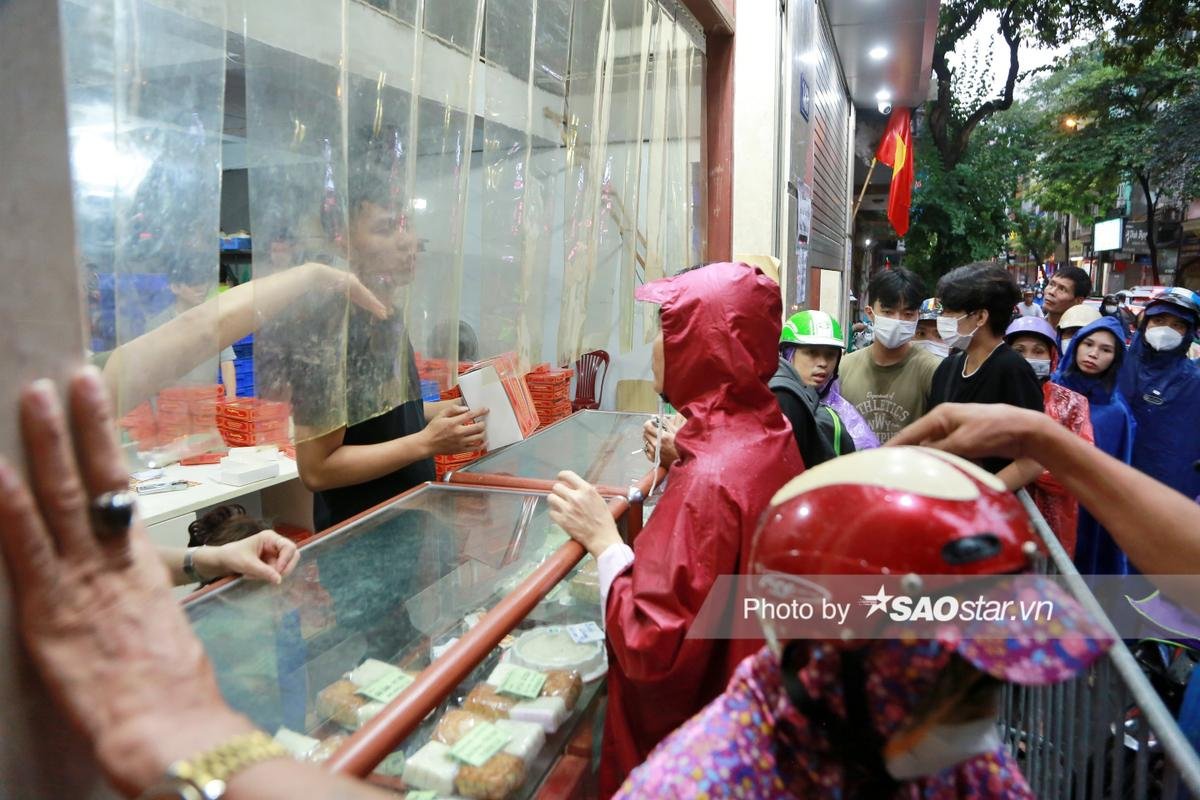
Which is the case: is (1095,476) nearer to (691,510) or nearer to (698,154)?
(691,510)

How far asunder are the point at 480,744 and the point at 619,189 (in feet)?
7.98

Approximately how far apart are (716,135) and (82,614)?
4.68m

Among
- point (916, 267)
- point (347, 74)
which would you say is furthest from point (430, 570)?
point (916, 267)

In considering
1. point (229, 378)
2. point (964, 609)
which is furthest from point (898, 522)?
point (229, 378)

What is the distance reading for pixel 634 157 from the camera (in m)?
3.29

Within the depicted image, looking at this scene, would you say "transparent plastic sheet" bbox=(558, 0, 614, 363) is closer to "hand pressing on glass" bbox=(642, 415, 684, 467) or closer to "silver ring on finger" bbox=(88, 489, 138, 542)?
"hand pressing on glass" bbox=(642, 415, 684, 467)

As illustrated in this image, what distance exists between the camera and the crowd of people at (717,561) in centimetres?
70

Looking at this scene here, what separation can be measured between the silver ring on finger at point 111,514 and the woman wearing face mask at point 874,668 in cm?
70

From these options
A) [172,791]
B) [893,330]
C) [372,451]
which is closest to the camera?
[172,791]

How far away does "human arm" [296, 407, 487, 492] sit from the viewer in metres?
2.03

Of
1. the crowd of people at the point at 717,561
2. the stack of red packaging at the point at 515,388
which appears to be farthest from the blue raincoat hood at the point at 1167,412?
the stack of red packaging at the point at 515,388

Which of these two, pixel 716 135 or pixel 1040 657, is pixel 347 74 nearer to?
pixel 1040 657

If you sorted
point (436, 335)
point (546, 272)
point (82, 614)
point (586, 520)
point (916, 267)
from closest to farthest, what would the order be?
point (82, 614) < point (586, 520) < point (436, 335) < point (546, 272) < point (916, 267)

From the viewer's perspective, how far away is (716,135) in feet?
15.5
